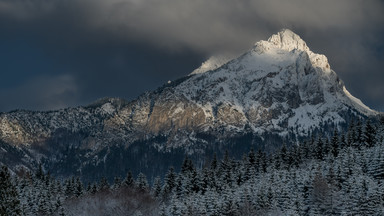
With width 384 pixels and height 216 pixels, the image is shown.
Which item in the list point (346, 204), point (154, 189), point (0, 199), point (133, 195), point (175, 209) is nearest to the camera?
point (0, 199)

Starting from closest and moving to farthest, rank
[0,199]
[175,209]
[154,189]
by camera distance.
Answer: [0,199]
[175,209]
[154,189]

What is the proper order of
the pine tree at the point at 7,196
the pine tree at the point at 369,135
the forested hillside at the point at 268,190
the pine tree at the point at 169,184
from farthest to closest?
the pine tree at the point at 369,135, the pine tree at the point at 169,184, the forested hillside at the point at 268,190, the pine tree at the point at 7,196

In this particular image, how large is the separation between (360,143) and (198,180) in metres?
55.5

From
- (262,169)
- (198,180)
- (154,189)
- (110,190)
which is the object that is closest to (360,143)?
(262,169)

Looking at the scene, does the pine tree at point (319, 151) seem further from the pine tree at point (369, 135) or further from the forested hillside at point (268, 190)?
the pine tree at point (369, 135)

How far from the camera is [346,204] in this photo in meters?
140

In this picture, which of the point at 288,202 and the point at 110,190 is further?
the point at 110,190

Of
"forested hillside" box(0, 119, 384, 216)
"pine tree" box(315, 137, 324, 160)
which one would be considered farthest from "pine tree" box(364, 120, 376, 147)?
"pine tree" box(315, 137, 324, 160)

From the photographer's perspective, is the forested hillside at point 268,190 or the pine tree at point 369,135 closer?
the forested hillside at point 268,190

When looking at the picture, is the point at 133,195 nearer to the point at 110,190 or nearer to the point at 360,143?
the point at 110,190

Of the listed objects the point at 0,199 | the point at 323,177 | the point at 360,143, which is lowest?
the point at 0,199

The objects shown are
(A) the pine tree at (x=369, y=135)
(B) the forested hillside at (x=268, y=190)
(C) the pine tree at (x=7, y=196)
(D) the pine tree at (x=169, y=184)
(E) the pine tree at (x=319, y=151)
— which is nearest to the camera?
(C) the pine tree at (x=7, y=196)

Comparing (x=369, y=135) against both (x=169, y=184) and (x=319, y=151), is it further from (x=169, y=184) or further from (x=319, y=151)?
(x=169, y=184)

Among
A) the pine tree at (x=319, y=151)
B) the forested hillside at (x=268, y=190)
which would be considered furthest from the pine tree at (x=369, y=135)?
the pine tree at (x=319, y=151)
